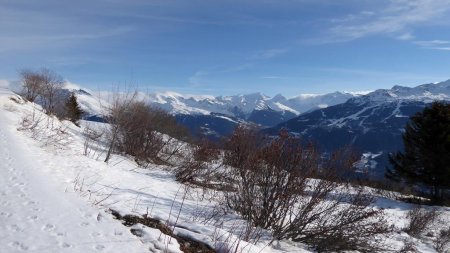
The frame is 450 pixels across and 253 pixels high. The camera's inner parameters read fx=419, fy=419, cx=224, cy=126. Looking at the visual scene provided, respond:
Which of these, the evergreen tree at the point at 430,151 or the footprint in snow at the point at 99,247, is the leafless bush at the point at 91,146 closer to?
the footprint in snow at the point at 99,247

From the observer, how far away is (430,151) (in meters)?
28.0

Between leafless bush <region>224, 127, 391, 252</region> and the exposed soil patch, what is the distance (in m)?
2.76

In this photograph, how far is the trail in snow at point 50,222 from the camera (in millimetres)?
6297

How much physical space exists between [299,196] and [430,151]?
2160 cm

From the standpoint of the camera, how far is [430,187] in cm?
2941

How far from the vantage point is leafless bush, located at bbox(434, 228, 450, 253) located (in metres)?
14.2

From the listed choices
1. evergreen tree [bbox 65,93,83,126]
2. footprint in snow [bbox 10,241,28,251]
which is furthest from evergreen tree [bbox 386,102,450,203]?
evergreen tree [bbox 65,93,83,126]

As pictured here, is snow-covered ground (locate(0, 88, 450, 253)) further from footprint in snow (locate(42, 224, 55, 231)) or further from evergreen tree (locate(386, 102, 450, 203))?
evergreen tree (locate(386, 102, 450, 203))

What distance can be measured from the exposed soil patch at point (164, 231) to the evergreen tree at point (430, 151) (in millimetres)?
24576

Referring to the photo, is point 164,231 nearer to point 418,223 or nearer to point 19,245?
point 19,245

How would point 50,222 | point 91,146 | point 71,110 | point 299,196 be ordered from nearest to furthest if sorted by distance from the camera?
point 50,222, point 299,196, point 91,146, point 71,110

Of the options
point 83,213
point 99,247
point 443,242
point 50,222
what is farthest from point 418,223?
point 50,222

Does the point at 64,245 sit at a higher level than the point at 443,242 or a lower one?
higher

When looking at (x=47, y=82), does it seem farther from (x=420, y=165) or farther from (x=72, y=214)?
(x=72, y=214)
